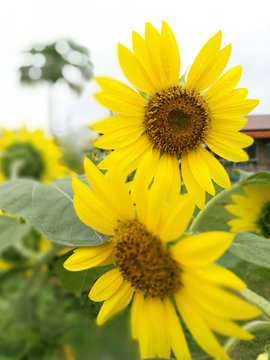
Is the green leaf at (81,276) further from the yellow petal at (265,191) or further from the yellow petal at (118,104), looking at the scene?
the yellow petal at (265,191)

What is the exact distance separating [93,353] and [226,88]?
81 centimetres

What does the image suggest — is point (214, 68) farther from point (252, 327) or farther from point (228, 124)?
point (252, 327)

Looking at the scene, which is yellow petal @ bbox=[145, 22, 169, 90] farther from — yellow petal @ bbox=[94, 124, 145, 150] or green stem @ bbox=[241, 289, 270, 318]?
green stem @ bbox=[241, 289, 270, 318]

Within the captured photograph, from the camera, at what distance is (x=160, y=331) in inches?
8.3

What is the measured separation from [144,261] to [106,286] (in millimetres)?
50

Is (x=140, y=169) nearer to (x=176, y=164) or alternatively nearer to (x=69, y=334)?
(x=176, y=164)

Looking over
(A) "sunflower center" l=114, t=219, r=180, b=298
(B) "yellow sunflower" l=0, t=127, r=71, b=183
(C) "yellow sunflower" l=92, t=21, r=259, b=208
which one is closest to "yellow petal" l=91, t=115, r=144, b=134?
(C) "yellow sunflower" l=92, t=21, r=259, b=208

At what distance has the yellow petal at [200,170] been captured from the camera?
28 centimetres

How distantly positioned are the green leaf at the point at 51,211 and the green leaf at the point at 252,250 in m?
0.11

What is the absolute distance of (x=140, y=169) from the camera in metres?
0.21

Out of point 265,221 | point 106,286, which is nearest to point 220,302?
point 106,286

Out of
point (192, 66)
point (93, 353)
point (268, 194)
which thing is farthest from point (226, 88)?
point (93, 353)

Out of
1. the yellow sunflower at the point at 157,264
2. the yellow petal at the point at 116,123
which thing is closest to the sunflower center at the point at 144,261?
the yellow sunflower at the point at 157,264

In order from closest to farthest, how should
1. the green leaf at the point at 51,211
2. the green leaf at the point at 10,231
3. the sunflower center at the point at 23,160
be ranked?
the green leaf at the point at 51,211
the green leaf at the point at 10,231
the sunflower center at the point at 23,160
